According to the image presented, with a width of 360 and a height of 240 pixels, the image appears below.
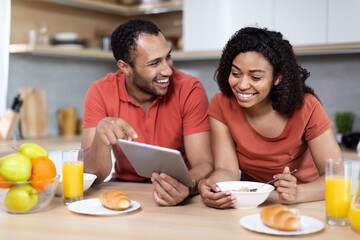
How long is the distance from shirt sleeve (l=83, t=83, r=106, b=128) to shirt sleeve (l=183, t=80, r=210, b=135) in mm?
389

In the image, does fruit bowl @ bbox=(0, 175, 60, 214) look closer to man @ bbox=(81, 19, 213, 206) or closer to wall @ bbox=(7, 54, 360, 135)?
man @ bbox=(81, 19, 213, 206)

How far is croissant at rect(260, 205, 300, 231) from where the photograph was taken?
110 centimetres

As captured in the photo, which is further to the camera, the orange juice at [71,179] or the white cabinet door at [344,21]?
the white cabinet door at [344,21]

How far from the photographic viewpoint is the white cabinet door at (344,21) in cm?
298

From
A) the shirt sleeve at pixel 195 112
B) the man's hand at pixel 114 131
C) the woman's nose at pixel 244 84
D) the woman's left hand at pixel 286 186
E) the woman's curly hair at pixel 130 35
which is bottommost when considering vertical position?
the woman's left hand at pixel 286 186

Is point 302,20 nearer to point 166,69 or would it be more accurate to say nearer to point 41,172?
point 166,69

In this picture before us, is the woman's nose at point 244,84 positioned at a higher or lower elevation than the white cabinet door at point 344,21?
lower

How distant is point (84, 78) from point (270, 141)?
2491 millimetres

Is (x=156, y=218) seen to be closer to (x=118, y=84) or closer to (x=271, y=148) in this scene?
Answer: (x=271, y=148)

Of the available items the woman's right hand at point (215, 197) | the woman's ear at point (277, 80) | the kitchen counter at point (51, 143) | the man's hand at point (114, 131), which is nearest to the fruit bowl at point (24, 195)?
the man's hand at point (114, 131)

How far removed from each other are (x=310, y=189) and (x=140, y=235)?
0.63m

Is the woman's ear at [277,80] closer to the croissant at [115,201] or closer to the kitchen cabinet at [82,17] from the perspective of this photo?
the croissant at [115,201]

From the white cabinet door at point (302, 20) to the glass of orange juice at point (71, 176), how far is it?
213 cm

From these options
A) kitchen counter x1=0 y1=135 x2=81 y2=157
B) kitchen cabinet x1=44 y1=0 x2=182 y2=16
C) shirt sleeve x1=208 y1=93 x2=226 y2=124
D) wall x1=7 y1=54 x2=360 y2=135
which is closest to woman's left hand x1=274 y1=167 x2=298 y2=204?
shirt sleeve x1=208 y1=93 x2=226 y2=124
